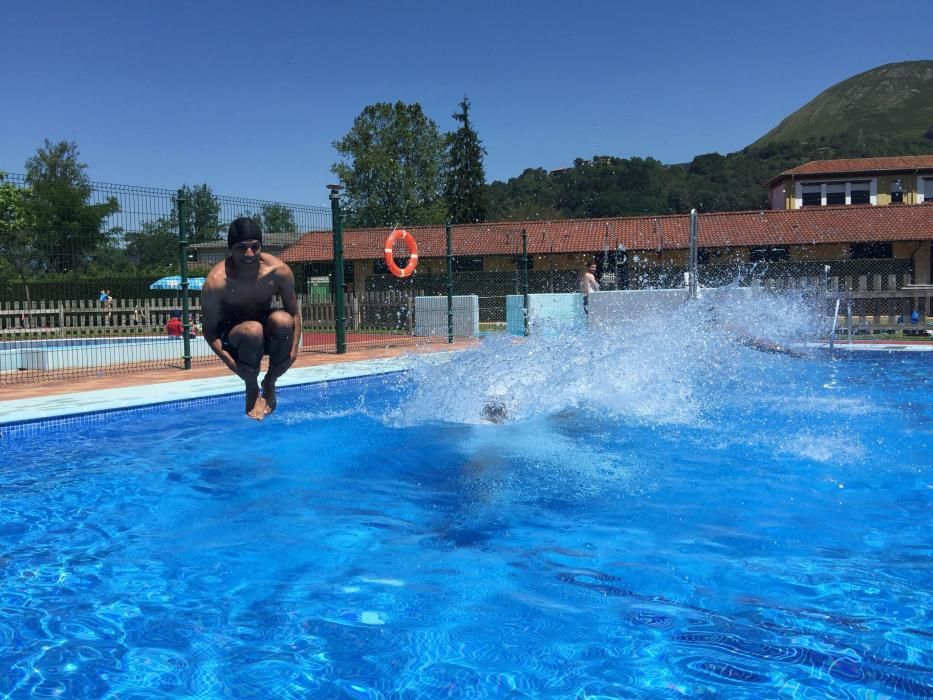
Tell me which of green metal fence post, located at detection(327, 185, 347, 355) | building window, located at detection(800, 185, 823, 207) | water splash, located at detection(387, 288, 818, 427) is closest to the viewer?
water splash, located at detection(387, 288, 818, 427)

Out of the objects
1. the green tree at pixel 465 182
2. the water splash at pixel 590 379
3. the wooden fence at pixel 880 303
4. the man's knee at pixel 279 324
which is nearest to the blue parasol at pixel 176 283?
the water splash at pixel 590 379

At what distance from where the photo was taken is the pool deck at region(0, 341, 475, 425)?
10.2 meters

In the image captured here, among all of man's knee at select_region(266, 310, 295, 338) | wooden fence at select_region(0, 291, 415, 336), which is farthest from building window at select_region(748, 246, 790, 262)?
man's knee at select_region(266, 310, 295, 338)

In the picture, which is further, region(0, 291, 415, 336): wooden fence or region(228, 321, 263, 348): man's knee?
region(0, 291, 415, 336): wooden fence

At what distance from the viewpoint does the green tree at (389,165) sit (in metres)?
51.2

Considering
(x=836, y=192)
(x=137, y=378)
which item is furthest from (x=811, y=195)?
(x=137, y=378)

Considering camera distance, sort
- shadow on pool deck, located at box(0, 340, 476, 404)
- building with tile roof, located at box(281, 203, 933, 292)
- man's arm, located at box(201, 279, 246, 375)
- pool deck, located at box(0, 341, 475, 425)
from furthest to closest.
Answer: building with tile roof, located at box(281, 203, 933, 292), shadow on pool deck, located at box(0, 340, 476, 404), pool deck, located at box(0, 341, 475, 425), man's arm, located at box(201, 279, 246, 375)

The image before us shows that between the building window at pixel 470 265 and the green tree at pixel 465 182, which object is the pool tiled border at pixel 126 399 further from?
the green tree at pixel 465 182

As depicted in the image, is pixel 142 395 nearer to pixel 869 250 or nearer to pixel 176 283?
pixel 176 283

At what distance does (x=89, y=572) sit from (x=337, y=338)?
12823 millimetres

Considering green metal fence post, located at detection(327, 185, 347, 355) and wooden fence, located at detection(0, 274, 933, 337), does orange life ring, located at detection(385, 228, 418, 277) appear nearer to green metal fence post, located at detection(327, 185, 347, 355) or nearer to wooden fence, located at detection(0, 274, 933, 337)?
wooden fence, located at detection(0, 274, 933, 337)

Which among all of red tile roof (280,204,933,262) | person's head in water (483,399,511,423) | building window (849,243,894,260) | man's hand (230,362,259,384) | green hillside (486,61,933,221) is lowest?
person's head in water (483,399,511,423)

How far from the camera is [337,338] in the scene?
17703 millimetres

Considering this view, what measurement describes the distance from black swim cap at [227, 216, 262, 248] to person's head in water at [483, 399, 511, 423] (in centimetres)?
516
